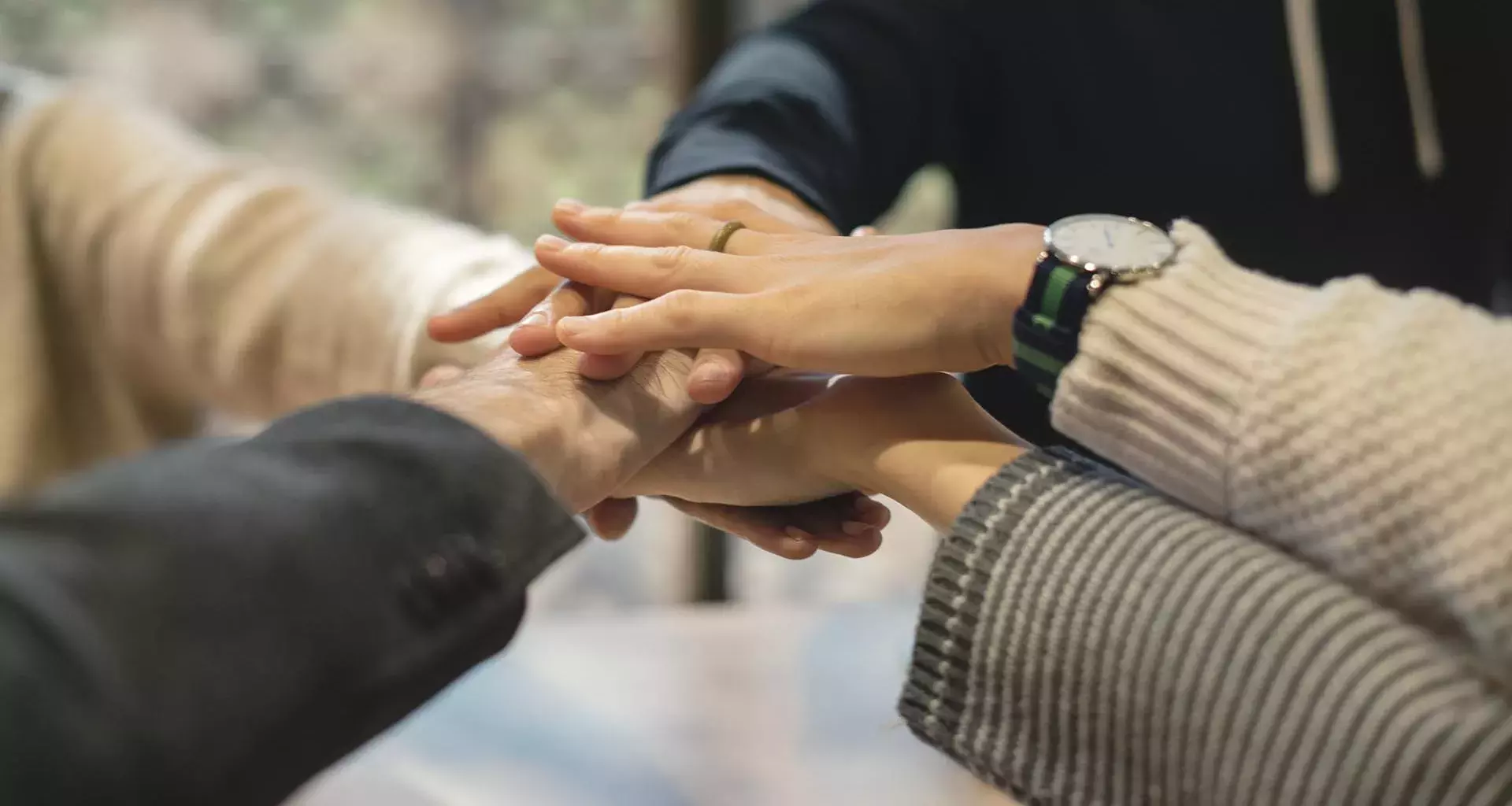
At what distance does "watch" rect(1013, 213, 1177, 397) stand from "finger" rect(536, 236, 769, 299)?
0.41ft

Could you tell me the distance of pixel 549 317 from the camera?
522 mm

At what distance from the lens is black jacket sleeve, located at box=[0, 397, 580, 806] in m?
0.23

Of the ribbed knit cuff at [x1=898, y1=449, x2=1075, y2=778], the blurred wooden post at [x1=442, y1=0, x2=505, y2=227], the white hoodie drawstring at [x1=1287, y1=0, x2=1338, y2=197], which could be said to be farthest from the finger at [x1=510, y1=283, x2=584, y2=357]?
the blurred wooden post at [x1=442, y1=0, x2=505, y2=227]

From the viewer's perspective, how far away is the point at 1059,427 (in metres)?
0.41

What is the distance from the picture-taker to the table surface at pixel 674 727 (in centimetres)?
59

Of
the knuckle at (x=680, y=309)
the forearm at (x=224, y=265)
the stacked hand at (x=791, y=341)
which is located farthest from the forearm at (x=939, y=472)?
the forearm at (x=224, y=265)

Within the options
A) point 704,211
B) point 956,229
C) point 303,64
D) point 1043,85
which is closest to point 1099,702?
point 956,229

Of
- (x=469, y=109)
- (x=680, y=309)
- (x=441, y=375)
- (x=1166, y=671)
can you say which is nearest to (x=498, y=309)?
(x=441, y=375)

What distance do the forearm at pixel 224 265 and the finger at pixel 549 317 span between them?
12 centimetres

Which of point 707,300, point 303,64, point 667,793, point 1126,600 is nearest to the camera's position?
point 1126,600

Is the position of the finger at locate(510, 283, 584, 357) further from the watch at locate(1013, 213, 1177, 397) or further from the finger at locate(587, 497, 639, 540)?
the watch at locate(1013, 213, 1177, 397)

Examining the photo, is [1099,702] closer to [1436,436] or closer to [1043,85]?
[1436,436]

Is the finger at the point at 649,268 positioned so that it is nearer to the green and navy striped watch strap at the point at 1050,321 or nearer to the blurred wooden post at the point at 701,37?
the green and navy striped watch strap at the point at 1050,321

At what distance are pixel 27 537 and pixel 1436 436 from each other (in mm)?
365
